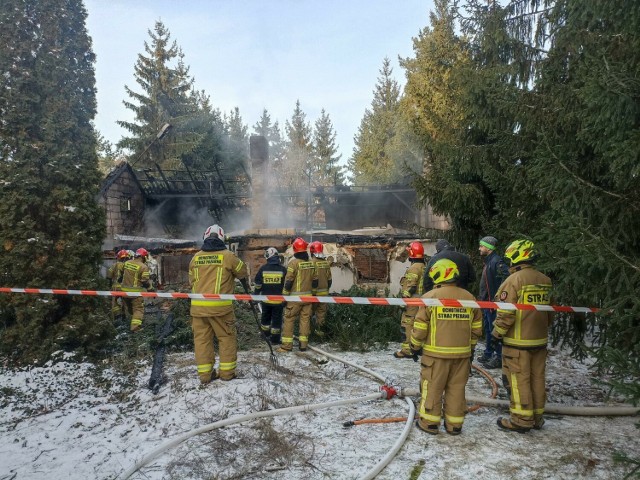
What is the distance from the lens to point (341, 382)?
18.7 feet

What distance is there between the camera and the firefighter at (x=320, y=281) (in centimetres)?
769

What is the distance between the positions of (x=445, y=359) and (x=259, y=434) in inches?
75.0

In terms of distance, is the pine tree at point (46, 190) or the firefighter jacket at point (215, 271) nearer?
the firefighter jacket at point (215, 271)

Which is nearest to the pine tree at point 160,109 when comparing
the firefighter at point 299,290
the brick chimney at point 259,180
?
the brick chimney at point 259,180

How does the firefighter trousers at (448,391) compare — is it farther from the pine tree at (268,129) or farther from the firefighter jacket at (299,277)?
the pine tree at (268,129)

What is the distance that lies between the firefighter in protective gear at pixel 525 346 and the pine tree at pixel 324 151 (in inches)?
1679

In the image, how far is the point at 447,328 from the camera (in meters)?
4.02

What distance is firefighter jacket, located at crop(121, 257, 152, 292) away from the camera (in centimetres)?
863

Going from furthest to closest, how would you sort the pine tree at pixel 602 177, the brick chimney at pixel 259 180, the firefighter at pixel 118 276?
the brick chimney at pixel 259 180 → the firefighter at pixel 118 276 → the pine tree at pixel 602 177

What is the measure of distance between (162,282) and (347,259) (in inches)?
227

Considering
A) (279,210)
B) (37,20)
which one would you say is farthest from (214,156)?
(37,20)

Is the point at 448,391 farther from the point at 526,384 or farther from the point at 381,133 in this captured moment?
the point at 381,133

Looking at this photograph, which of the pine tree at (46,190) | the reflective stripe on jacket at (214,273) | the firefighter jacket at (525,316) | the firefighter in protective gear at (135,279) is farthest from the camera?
the firefighter in protective gear at (135,279)

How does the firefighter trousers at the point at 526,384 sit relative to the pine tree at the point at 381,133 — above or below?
below
